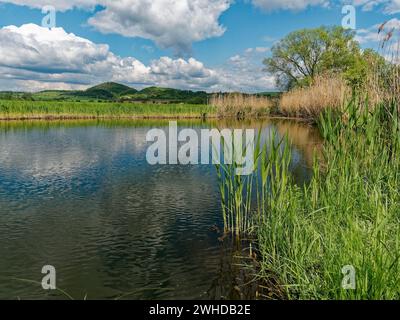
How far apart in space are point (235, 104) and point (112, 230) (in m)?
39.8

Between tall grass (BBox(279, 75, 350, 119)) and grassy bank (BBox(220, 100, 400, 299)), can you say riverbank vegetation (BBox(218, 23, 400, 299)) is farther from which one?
tall grass (BBox(279, 75, 350, 119))

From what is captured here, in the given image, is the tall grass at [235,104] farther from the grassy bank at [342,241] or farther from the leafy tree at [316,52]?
the grassy bank at [342,241]

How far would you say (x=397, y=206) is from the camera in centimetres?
569

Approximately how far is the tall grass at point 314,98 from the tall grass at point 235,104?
151 inches

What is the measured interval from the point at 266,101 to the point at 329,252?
4806 centimetres

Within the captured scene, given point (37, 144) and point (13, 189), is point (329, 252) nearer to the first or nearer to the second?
point (13, 189)

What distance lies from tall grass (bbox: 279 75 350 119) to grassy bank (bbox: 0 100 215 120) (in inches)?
429

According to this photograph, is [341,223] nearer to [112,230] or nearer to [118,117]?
[112,230]

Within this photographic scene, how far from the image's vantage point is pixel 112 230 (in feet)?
24.8

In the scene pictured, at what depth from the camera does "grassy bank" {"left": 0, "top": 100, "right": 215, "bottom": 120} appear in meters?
38.6

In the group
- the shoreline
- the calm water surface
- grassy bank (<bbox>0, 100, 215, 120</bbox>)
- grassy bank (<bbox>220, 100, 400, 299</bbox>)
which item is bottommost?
the calm water surface

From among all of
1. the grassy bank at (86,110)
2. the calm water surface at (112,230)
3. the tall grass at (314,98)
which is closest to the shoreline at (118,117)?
the grassy bank at (86,110)

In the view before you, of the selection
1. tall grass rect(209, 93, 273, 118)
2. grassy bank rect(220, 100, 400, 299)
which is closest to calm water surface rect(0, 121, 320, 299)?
grassy bank rect(220, 100, 400, 299)
